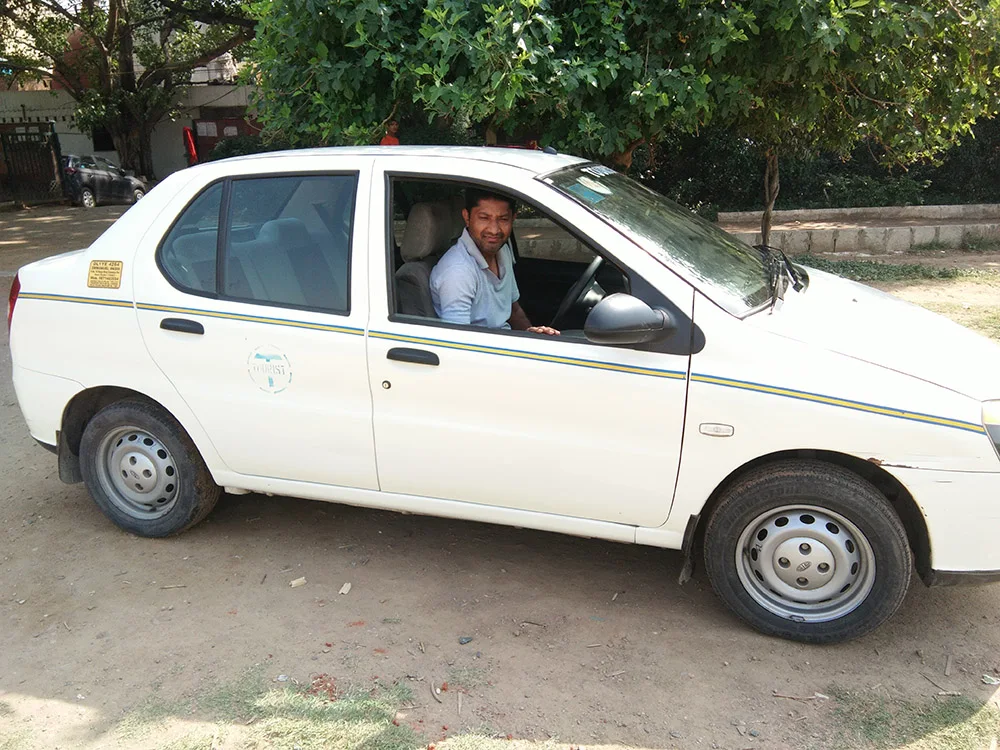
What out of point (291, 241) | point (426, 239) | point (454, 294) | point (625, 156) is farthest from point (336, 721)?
point (625, 156)

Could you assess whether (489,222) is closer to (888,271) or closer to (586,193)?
→ (586,193)

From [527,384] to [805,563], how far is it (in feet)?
4.13

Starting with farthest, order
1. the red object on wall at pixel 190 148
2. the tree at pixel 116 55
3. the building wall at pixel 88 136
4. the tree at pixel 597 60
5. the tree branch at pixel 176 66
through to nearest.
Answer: the building wall at pixel 88 136, the tree branch at pixel 176 66, the tree at pixel 116 55, the red object on wall at pixel 190 148, the tree at pixel 597 60

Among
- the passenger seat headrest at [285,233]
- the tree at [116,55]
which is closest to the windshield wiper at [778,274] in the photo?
the passenger seat headrest at [285,233]

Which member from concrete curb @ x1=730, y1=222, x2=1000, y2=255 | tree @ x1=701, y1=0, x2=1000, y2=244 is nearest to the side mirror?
tree @ x1=701, y1=0, x2=1000, y2=244

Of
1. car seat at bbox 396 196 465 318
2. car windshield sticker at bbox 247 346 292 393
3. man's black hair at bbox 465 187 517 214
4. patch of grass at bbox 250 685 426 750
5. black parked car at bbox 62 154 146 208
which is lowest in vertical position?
black parked car at bbox 62 154 146 208

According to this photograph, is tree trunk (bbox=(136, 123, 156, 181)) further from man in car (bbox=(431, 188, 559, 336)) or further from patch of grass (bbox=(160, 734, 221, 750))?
patch of grass (bbox=(160, 734, 221, 750))

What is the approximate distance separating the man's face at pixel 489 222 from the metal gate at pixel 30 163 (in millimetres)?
24044

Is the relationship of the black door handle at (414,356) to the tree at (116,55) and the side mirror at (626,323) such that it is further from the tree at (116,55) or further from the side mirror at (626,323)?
the tree at (116,55)

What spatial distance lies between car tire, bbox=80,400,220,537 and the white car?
1 centimetres

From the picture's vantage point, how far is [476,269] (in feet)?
13.6

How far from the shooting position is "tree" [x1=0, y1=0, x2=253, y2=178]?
24.1 m

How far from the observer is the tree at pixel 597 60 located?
5.34 metres

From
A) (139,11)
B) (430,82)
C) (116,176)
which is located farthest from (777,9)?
(139,11)
